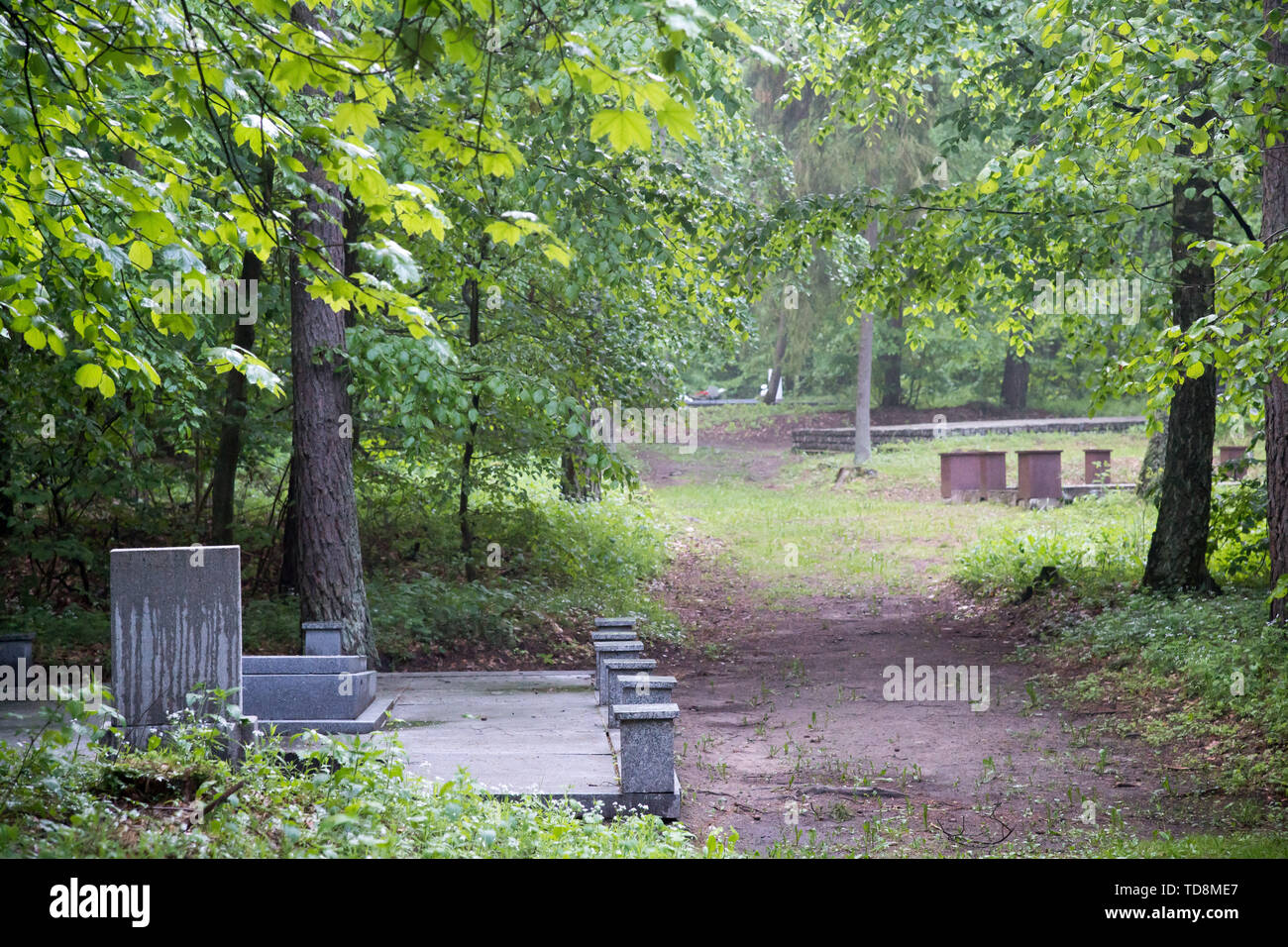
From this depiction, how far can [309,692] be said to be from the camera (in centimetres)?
822

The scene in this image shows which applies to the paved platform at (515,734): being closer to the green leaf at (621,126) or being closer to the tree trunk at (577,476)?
the tree trunk at (577,476)

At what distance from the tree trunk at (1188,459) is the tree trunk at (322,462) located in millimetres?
8836

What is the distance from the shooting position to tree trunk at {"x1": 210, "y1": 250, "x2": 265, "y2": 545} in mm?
11828

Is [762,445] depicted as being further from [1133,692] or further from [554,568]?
[1133,692]

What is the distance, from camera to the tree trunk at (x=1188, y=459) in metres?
11.7

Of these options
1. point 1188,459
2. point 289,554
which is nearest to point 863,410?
point 1188,459

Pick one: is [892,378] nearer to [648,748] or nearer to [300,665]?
[300,665]

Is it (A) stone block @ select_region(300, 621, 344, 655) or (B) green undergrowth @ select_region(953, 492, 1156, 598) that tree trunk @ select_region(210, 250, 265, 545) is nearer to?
(A) stone block @ select_region(300, 621, 344, 655)

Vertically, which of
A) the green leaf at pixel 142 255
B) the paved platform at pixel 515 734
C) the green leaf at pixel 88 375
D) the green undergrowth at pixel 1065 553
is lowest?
the paved platform at pixel 515 734

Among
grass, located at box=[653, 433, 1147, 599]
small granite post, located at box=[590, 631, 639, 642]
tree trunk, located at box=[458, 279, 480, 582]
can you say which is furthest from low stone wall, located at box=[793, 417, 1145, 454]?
small granite post, located at box=[590, 631, 639, 642]

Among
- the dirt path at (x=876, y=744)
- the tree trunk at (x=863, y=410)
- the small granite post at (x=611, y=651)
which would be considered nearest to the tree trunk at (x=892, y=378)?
the tree trunk at (x=863, y=410)

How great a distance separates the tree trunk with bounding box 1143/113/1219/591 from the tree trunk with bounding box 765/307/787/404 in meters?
21.8

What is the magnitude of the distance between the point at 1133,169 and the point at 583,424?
222 inches

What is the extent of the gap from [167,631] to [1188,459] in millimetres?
10608
